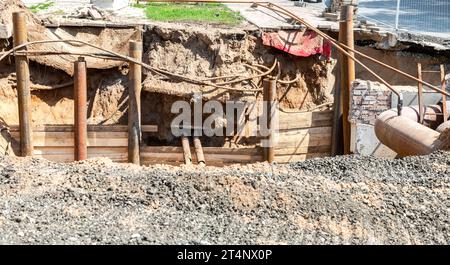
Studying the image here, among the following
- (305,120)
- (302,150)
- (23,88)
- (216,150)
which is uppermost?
(23,88)

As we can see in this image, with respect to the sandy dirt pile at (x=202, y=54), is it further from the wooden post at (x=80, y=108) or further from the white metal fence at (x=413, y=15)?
the white metal fence at (x=413, y=15)

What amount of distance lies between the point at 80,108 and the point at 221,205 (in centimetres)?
524

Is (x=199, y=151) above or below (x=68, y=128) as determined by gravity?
below

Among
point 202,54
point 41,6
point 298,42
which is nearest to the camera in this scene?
point 202,54

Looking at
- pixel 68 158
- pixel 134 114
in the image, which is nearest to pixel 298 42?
pixel 134 114

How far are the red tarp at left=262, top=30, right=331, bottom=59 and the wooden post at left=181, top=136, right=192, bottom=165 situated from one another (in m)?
2.32

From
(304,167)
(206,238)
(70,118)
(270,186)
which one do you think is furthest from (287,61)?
(206,238)

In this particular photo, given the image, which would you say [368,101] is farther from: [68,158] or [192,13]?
[192,13]

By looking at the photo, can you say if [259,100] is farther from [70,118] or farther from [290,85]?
[70,118]

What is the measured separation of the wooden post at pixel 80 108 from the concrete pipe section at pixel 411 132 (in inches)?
167

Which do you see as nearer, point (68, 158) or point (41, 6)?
point (68, 158)

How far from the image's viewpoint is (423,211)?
5422mm

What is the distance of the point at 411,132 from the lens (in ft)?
26.3

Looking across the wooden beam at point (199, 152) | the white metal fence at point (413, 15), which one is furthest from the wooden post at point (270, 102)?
the white metal fence at point (413, 15)
